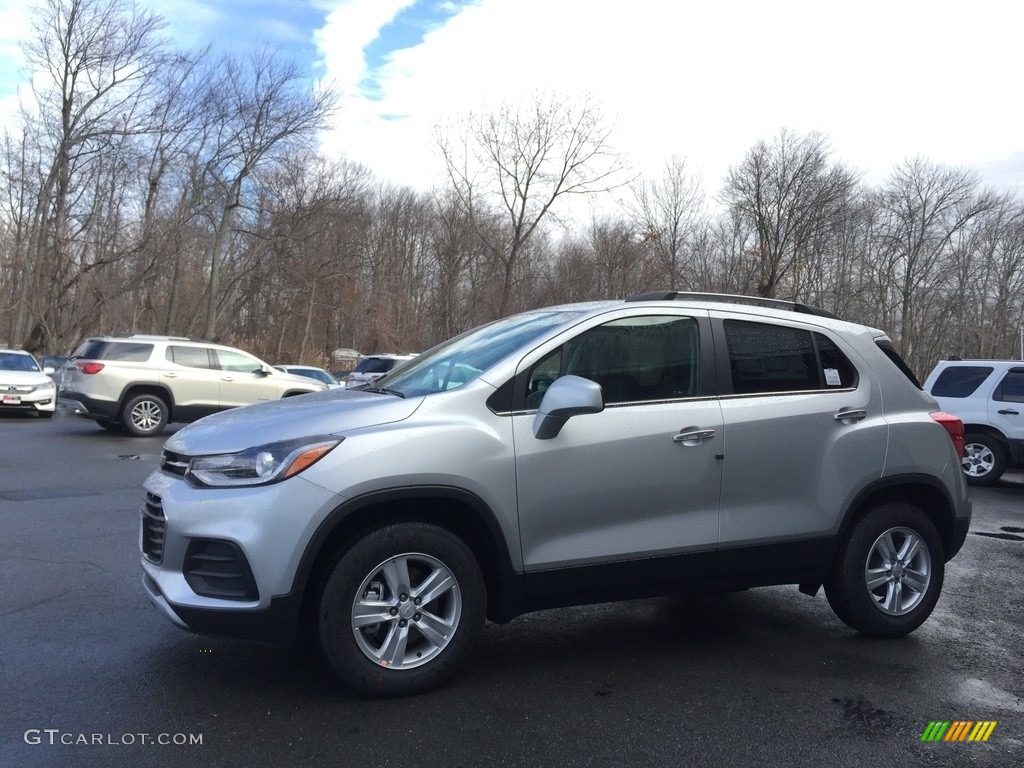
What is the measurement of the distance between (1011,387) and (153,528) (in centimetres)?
1236

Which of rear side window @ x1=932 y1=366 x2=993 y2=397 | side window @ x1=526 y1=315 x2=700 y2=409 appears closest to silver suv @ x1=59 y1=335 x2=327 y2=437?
rear side window @ x1=932 y1=366 x2=993 y2=397

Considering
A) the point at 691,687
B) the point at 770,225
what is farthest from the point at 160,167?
the point at 691,687

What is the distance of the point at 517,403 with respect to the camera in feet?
13.5

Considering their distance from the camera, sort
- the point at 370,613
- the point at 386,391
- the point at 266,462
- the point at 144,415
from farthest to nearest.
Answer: the point at 144,415, the point at 386,391, the point at 370,613, the point at 266,462

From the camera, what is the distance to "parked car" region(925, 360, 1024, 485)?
40.8 feet

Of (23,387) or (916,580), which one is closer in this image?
(916,580)

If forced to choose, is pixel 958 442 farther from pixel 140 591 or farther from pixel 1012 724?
pixel 140 591

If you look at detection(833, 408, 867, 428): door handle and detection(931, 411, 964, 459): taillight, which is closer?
detection(833, 408, 867, 428): door handle

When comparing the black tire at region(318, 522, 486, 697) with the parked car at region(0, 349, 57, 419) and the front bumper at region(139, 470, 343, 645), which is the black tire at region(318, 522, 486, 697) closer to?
the front bumper at region(139, 470, 343, 645)

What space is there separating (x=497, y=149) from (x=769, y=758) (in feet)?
117

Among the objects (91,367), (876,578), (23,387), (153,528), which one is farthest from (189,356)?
(876,578)

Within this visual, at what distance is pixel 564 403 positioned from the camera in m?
3.90

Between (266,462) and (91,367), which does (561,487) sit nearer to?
(266,462)

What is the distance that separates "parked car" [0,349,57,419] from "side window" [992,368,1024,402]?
1817 cm
